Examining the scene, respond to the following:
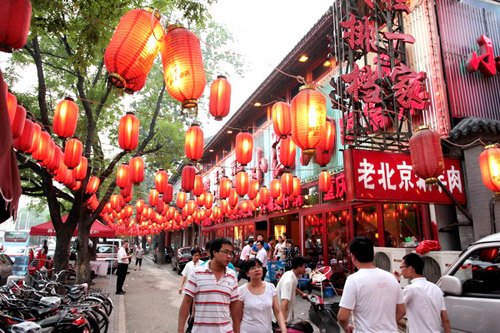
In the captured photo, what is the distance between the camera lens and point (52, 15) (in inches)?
280

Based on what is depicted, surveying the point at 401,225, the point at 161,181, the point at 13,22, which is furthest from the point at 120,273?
the point at 13,22

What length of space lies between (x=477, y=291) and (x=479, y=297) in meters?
0.51

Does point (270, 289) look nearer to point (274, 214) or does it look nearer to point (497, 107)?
point (497, 107)

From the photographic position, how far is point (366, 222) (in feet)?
42.3

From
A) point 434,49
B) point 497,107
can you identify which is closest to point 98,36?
point 434,49

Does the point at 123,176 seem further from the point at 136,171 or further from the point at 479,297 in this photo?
the point at 479,297

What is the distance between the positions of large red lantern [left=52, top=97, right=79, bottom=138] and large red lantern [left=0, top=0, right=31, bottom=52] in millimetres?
4624

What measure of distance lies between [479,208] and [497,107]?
389 centimetres

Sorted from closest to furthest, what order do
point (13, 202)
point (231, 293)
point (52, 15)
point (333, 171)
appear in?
point (13, 202)
point (231, 293)
point (52, 15)
point (333, 171)

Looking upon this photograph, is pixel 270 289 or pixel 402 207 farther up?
pixel 402 207

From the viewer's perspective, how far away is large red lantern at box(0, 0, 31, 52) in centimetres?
430

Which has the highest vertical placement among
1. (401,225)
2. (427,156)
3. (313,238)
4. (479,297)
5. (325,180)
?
(325,180)

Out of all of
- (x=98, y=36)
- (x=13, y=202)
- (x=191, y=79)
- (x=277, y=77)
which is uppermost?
(x=277, y=77)

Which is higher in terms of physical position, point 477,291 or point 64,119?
point 64,119
